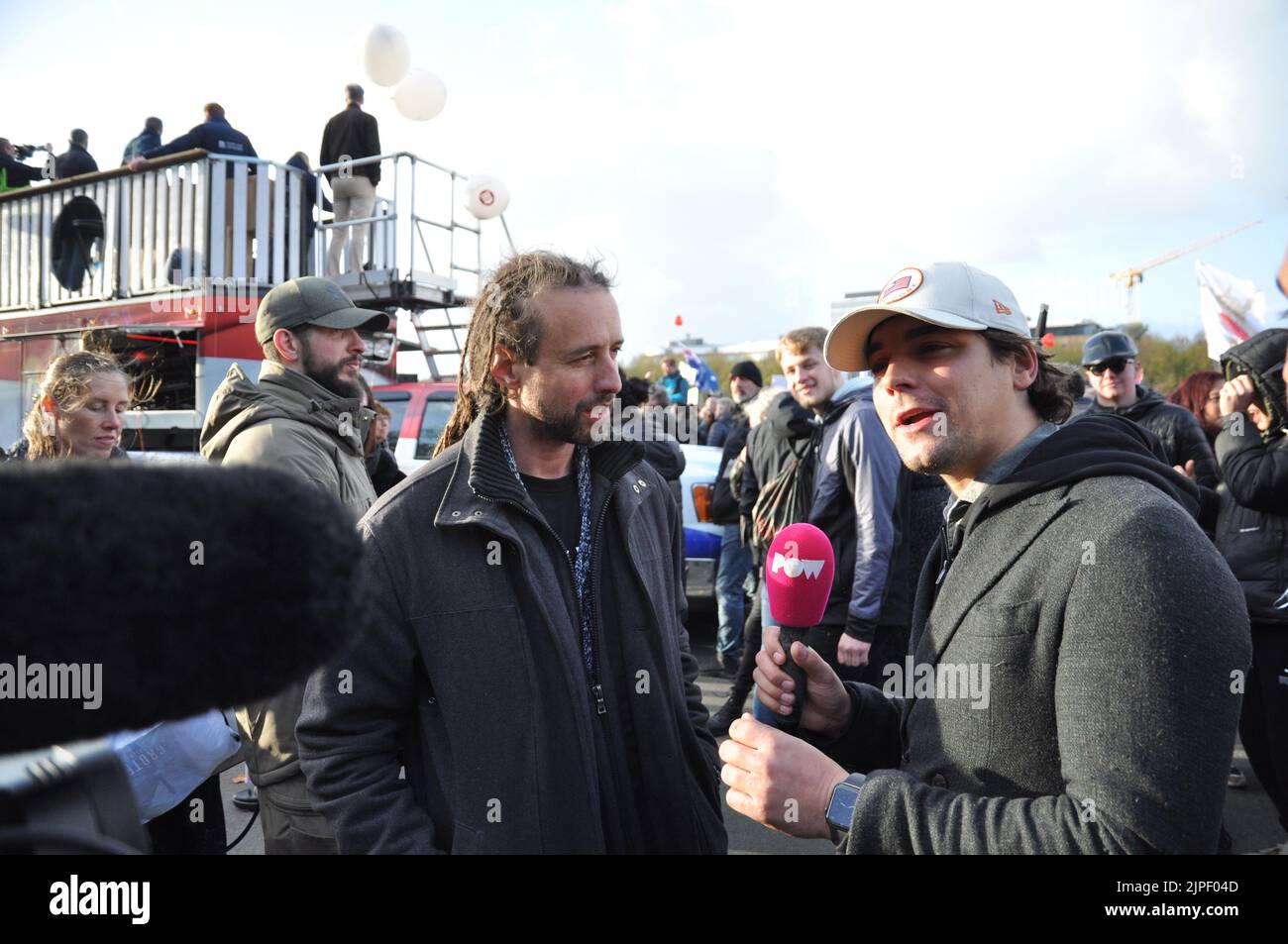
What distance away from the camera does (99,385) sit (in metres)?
3.30

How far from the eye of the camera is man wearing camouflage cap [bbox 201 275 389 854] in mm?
2477

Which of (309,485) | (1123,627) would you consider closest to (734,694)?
(1123,627)

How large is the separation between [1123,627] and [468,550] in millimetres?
1274

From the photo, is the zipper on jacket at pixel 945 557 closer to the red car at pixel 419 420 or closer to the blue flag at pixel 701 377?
the red car at pixel 419 420

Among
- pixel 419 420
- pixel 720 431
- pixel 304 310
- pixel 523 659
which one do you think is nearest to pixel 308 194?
pixel 419 420

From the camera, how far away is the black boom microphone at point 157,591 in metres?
0.37

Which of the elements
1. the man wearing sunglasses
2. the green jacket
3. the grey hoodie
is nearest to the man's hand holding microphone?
the green jacket

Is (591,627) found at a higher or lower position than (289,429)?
lower

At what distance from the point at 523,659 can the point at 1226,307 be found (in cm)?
854

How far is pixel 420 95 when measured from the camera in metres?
9.30

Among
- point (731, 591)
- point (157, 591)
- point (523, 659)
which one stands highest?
point (157, 591)

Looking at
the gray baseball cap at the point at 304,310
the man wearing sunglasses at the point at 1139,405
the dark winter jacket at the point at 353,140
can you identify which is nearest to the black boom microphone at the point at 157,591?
the gray baseball cap at the point at 304,310

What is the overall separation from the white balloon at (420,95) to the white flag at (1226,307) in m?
7.77

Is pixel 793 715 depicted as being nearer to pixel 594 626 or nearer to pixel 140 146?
pixel 594 626
